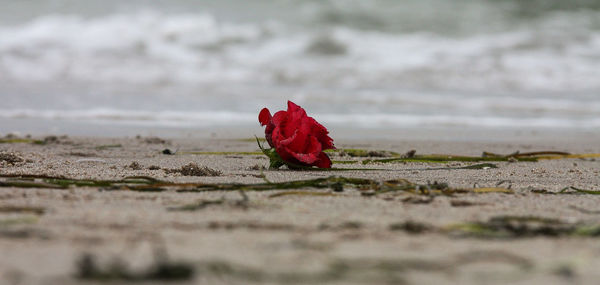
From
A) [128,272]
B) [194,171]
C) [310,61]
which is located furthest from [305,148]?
[310,61]

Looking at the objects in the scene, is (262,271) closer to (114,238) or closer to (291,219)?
(114,238)

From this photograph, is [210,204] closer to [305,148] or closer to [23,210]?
[23,210]

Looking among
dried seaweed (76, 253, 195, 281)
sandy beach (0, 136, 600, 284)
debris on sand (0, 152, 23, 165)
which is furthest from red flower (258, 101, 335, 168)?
dried seaweed (76, 253, 195, 281)

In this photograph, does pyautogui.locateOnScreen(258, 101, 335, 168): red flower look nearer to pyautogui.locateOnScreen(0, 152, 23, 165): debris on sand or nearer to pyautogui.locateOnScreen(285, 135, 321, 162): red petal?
pyautogui.locateOnScreen(285, 135, 321, 162): red petal

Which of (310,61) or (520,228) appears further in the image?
(310,61)

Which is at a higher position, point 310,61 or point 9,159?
point 310,61
